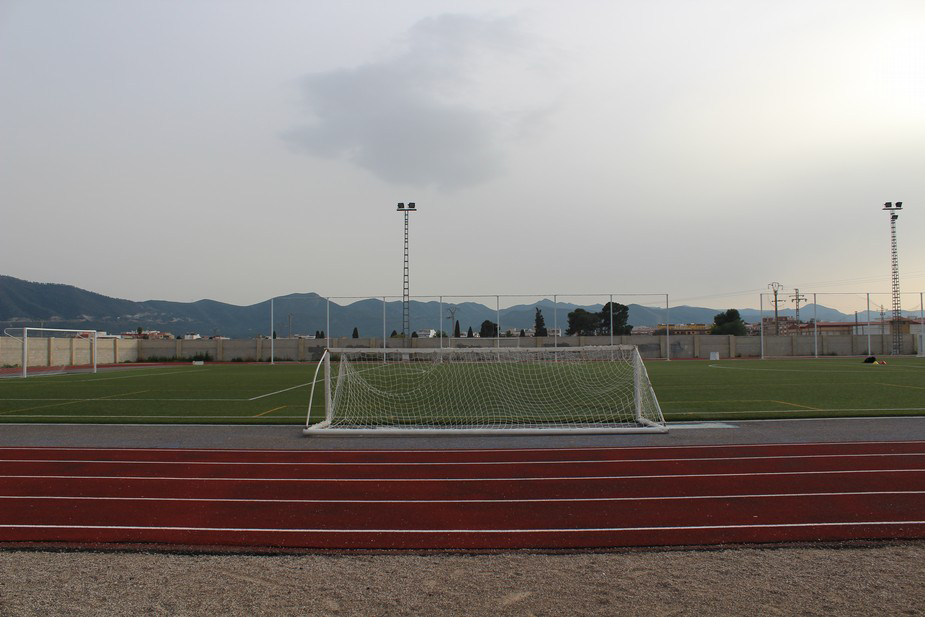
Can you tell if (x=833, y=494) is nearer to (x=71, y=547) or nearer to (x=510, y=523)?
(x=510, y=523)

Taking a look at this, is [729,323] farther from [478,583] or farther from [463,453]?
[478,583]

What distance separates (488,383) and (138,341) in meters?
34.7

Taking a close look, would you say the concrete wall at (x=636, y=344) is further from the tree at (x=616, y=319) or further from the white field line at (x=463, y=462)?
the white field line at (x=463, y=462)

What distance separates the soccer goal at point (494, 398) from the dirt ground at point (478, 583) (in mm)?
5812

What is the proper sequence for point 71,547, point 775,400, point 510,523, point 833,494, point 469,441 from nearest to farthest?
1. point 71,547
2. point 510,523
3. point 833,494
4. point 469,441
5. point 775,400

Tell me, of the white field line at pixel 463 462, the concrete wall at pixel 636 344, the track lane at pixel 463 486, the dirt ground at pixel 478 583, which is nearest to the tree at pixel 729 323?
the concrete wall at pixel 636 344

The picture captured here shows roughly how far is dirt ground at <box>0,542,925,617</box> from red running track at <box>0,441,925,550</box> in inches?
15.0

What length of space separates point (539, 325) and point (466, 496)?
140ft

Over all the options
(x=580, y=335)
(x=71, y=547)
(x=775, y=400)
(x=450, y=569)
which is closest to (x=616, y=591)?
(x=450, y=569)

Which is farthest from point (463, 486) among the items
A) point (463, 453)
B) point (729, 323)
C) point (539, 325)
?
point (729, 323)

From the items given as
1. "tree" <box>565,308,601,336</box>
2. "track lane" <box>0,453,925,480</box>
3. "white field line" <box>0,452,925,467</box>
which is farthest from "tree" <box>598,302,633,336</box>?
"track lane" <box>0,453,925,480</box>

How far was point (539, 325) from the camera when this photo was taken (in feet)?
161

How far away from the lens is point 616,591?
420 cm

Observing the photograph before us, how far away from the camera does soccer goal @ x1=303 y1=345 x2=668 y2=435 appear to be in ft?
38.3
